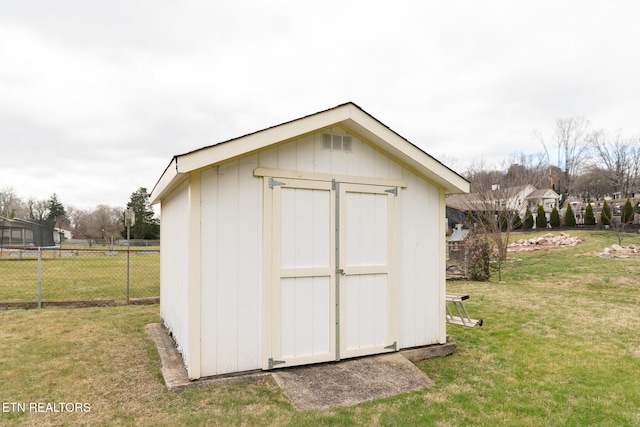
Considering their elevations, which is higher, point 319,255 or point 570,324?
point 319,255

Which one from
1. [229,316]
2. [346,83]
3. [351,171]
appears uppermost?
[346,83]

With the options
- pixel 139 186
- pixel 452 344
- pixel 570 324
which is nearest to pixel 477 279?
pixel 570 324

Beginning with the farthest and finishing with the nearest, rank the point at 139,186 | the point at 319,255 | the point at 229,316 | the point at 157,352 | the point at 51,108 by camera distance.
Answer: the point at 139,186 < the point at 51,108 < the point at 157,352 < the point at 319,255 < the point at 229,316

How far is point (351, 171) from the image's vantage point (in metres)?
4.41

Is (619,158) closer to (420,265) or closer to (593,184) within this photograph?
(593,184)

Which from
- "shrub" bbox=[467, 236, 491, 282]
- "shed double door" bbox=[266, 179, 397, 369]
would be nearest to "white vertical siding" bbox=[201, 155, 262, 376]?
"shed double door" bbox=[266, 179, 397, 369]

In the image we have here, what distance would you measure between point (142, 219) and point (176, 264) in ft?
130

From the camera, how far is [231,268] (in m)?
3.83

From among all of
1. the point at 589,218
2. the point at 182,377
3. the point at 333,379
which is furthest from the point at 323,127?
the point at 589,218

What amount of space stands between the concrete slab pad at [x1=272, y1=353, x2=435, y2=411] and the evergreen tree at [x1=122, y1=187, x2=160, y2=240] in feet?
123

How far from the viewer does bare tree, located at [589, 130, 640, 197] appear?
35.2m

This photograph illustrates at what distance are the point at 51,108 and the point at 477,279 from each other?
53.2 ft

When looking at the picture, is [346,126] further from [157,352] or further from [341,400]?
[157,352]

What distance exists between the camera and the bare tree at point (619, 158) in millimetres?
35156
